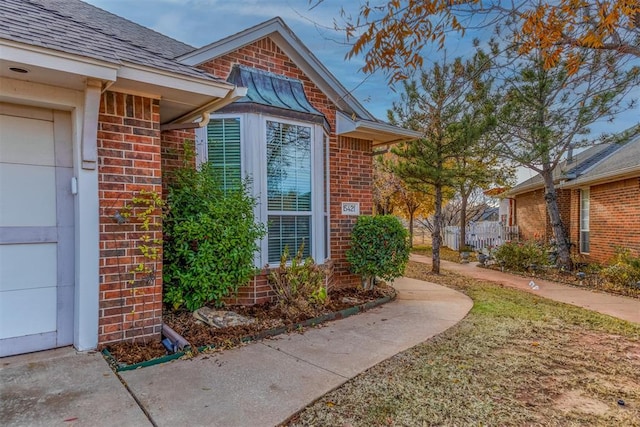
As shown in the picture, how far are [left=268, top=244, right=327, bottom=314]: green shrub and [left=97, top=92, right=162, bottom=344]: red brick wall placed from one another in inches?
72.7

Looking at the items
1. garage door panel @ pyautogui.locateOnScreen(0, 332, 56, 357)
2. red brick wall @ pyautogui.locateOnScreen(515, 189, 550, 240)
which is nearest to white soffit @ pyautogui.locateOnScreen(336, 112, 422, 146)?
garage door panel @ pyautogui.locateOnScreen(0, 332, 56, 357)

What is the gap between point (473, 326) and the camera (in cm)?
532

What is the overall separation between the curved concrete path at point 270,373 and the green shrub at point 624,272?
18.7 ft

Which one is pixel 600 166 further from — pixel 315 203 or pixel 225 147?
pixel 225 147

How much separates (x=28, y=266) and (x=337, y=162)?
16.7 ft

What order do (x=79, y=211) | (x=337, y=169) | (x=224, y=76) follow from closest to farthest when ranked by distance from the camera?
(x=79, y=211)
(x=224, y=76)
(x=337, y=169)

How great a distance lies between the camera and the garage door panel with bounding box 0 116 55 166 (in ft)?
11.4


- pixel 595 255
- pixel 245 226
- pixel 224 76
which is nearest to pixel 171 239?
pixel 245 226

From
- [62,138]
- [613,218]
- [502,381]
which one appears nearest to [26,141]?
[62,138]

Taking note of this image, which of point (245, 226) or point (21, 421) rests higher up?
point (245, 226)

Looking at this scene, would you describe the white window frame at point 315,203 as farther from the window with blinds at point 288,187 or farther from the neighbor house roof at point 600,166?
the neighbor house roof at point 600,166

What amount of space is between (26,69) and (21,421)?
9.08 ft

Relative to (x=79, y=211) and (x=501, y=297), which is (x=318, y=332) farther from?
(x=501, y=297)

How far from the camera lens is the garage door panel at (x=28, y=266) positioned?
3479mm
